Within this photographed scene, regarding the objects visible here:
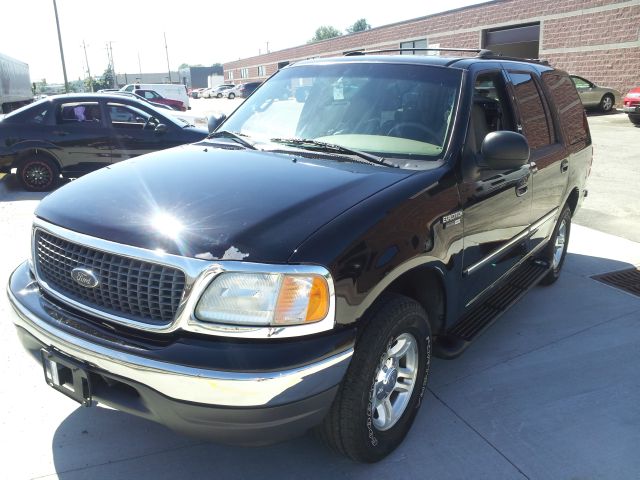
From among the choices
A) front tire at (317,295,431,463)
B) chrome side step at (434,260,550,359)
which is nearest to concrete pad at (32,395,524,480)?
front tire at (317,295,431,463)

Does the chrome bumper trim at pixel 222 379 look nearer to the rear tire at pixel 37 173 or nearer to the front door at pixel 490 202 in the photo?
the front door at pixel 490 202

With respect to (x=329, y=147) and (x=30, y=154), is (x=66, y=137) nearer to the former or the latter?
(x=30, y=154)

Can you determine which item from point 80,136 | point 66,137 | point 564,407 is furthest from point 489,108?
point 66,137

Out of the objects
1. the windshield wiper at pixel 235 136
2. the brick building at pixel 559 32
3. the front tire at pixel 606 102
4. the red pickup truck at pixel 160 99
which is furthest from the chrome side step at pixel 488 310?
the red pickup truck at pixel 160 99

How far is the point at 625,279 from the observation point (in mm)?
5355

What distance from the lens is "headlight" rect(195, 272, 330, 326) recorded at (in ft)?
6.80

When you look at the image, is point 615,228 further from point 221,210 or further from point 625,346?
point 221,210

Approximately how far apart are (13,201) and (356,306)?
7942 millimetres

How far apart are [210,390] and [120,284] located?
61cm

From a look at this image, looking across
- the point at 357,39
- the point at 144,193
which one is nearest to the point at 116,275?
the point at 144,193

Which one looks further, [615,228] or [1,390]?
[615,228]

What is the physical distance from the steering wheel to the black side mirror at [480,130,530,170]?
0.28 metres

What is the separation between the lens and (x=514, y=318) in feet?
14.7

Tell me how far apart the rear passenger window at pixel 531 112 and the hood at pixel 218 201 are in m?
1.70
